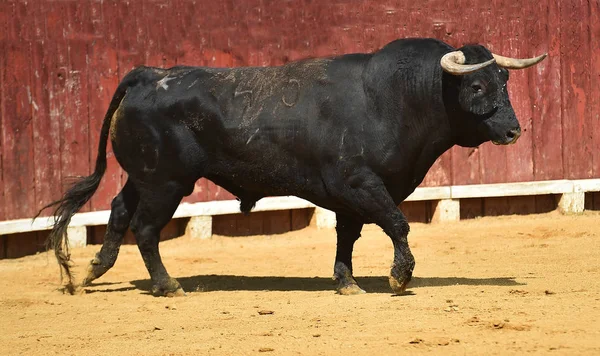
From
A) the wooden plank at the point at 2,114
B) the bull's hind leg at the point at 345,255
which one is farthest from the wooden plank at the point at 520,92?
the wooden plank at the point at 2,114

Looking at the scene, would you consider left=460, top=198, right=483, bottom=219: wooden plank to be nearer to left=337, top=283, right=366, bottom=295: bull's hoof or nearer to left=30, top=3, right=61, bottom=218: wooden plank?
left=30, top=3, right=61, bottom=218: wooden plank

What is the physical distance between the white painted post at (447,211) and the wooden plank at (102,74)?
3305mm

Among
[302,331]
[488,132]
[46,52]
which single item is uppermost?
[46,52]

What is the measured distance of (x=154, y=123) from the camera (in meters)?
8.30

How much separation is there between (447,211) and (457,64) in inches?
172

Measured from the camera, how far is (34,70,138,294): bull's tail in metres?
8.55

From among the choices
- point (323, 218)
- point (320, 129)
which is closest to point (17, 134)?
point (323, 218)

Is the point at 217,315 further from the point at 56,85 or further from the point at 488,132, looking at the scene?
the point at 56,85

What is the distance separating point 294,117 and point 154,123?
102 cm

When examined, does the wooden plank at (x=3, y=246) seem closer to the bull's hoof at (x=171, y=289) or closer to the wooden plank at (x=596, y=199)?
the bull's hoof at (x=171, y=289)

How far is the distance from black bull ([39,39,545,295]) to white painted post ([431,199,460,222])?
3.67m

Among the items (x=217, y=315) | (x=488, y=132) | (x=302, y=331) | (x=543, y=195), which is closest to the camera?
(x=302, y=331)

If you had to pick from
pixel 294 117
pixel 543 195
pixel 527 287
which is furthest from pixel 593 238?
pixel 294 117

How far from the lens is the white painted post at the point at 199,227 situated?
1101 cm
